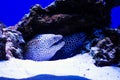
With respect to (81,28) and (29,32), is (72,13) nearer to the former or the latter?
(81,28)

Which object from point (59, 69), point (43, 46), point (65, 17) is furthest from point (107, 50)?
point (43, 46)

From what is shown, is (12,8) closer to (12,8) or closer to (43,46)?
(12,8)

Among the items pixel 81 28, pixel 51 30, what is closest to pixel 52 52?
pixel 51 30

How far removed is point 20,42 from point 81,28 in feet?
6.21

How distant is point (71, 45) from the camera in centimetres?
644

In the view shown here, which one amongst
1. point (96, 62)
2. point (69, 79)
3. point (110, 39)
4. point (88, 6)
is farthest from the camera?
point (88, 6)

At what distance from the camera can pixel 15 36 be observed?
613cm

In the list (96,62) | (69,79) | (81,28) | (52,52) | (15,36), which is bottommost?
(69,79)

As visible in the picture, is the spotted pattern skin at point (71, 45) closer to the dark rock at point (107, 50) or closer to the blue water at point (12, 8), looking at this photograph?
the dark rock at point (107, 50)

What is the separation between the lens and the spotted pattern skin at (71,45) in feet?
20.6

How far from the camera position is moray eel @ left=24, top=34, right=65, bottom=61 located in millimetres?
6121

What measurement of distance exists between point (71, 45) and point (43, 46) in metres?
0.83

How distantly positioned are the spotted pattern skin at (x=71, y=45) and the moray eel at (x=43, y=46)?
0.16 m

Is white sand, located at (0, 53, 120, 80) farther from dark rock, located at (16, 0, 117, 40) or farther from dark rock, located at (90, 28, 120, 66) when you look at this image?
dark rock, located at (16, 0, 117, 40)
